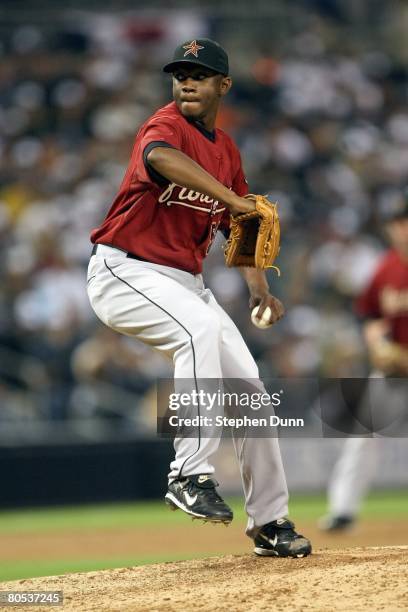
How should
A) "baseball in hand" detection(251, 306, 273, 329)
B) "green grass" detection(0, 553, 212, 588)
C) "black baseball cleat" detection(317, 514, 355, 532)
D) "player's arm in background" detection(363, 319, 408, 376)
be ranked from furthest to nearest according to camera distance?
"black baseball cleat" detection(317, 514, 355, 532) → "player's arm in background" detection(363, 319, 408, 376) → "green grass" detection(0, 553, 212, 588) → "baseball in hand" detection(251, 306, 273, 329)

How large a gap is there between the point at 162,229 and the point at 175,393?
0.65 meters

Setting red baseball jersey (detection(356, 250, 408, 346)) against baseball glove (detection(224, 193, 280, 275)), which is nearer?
baseball glove (detection(224, 193, 280, 275))

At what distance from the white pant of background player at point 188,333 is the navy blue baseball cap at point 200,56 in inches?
30.7

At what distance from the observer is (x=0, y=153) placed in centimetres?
1216

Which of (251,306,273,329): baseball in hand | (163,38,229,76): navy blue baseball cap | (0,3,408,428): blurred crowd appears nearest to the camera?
(163,38,229,76): navy blue baseball cap

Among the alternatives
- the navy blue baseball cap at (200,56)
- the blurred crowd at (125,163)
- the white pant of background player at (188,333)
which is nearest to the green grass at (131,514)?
the blurred crowd at (125,163)

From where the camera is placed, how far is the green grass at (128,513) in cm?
921

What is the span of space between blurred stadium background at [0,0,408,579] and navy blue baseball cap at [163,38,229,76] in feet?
14.7

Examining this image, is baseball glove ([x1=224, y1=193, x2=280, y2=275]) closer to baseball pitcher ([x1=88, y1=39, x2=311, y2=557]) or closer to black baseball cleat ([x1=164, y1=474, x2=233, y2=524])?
baseball pitcher ([x1=88, y1=39, x2=311, y2=557])

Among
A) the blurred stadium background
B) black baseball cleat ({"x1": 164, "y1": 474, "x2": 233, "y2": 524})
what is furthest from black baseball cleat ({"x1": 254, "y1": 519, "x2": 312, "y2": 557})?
the blurred stadium background

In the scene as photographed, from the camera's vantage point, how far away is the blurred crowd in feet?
33.4

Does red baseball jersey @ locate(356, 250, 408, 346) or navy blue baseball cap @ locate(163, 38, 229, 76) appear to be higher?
navy blue baseball cap @ locate(163, 38, 229, 76)

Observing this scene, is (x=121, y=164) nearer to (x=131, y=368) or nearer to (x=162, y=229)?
(x=131, y=368)

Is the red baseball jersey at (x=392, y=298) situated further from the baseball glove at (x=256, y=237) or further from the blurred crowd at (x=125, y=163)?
the baseball glove at (x=256, y=237)
